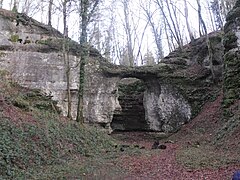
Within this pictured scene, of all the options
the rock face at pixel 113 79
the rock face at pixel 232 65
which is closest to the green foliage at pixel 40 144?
the rock face at pixel 113 79

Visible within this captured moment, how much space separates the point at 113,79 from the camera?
23.3 m

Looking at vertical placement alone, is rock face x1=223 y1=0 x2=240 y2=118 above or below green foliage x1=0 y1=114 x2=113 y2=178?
above

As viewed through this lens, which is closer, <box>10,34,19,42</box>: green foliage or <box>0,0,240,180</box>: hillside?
<box>0,0,240,180</box>: hillside

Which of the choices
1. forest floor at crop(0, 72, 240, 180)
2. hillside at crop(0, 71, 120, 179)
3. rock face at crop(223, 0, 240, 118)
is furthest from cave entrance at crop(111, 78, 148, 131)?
forest floor at crop(0, 72, 240, 180)

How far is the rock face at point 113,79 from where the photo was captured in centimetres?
2080

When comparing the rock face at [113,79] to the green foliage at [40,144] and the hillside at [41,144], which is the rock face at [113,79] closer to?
the hillside at [41,144]

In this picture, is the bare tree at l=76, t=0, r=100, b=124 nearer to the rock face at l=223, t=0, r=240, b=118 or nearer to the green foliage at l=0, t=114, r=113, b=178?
the green foliage at l=0, t=114, r=113, b=178

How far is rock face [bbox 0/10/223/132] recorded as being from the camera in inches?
819

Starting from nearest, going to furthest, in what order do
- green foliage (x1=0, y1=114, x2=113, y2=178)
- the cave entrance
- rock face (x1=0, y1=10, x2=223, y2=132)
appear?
green foliage (x1=0, y1=114, x2=113, y2=178), rock face (x1=0, y1=10, x2=223, y2=132), the cave entrance

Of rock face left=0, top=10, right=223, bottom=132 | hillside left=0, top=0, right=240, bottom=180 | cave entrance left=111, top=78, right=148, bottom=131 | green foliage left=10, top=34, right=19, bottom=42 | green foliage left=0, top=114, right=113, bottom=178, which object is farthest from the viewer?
cave entrance left=111, top=78, right=148, bottom=131

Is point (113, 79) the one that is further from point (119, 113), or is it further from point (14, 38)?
point (14, 38)

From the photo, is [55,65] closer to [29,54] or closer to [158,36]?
[29,54]

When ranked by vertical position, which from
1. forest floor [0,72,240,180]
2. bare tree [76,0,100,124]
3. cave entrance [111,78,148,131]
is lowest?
forest floor [0,72,240,180]

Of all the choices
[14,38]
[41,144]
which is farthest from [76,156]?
[14,38]
